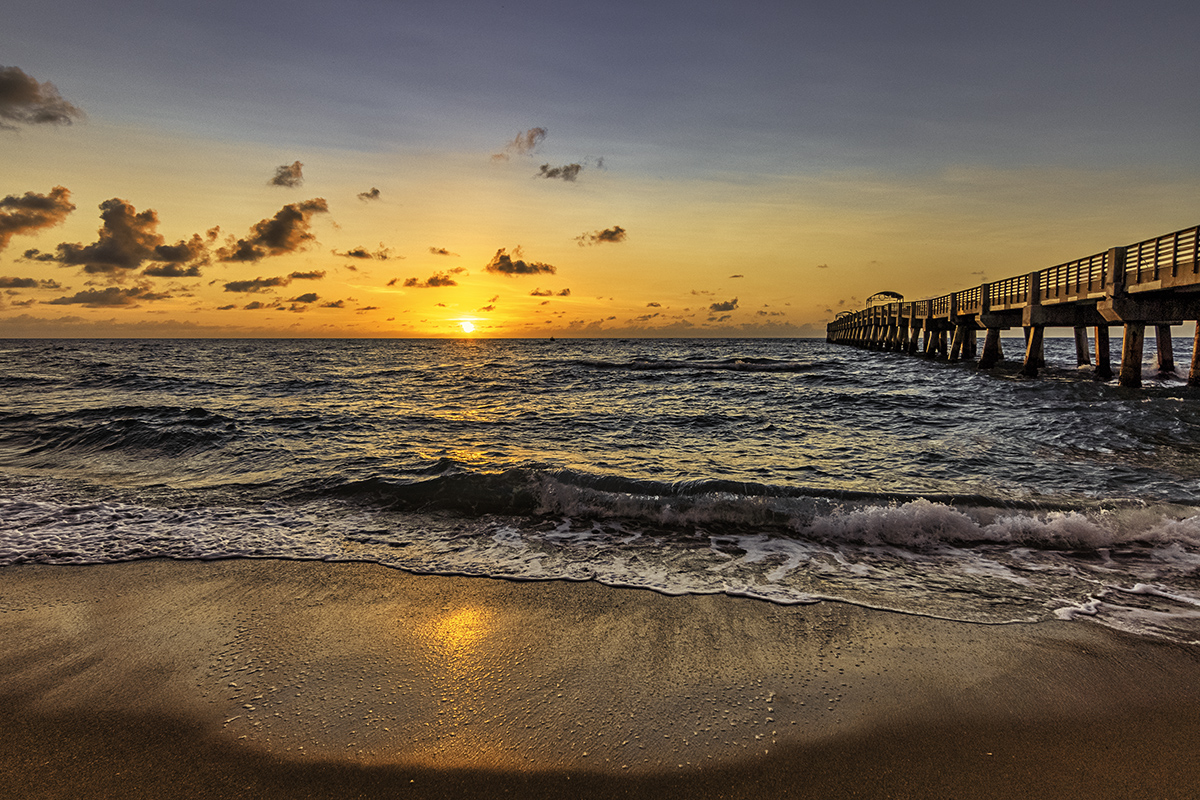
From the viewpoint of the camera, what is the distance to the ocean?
484 cm

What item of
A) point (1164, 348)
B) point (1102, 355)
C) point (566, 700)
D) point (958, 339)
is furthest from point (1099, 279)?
point (566, 700)

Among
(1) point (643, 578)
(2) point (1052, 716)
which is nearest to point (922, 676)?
(2) point (1052, 716)

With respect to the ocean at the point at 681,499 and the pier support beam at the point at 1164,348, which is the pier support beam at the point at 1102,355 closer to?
the pier support beam at the point at 1164,348

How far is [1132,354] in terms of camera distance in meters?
17.9

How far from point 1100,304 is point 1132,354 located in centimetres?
177

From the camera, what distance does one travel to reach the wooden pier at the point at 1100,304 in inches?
612

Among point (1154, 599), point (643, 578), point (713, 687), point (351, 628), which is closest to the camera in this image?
point (713, 687)

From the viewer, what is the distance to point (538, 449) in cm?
1077

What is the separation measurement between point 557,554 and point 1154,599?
15.1ft

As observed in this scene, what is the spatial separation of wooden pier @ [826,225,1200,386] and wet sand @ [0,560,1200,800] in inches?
648

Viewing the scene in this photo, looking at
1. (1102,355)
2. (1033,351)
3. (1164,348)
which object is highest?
(1164,348)

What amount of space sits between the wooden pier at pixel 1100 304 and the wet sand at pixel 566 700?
16457mm

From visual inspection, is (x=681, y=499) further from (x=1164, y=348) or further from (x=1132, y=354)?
(x=1164, y=348)

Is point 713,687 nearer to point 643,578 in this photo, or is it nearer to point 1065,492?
point 643,578
